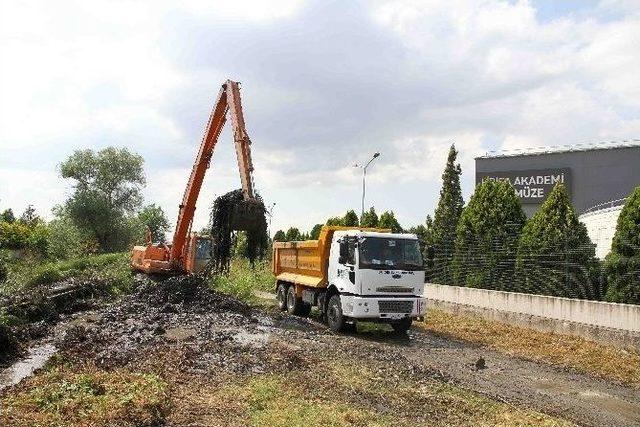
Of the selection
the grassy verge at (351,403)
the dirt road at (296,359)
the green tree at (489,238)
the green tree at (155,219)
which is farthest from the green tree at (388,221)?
the green tree at (155,219)

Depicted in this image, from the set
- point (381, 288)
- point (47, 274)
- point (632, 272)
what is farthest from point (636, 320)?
point (47, 274)

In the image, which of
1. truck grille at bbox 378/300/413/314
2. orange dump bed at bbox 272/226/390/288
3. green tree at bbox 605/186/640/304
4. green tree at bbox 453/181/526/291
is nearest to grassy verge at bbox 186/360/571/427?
→ truck grille at bbox 378/300/413/314

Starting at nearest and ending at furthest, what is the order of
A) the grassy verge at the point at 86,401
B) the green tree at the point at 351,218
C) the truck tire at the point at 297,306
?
1. the grassy verge at the point at 86,401
2. the truck tire at the point at 297,306
3. the green tree at the point at 351,218

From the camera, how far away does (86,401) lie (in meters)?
7.29

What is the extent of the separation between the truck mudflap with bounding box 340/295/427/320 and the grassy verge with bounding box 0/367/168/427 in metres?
6.96

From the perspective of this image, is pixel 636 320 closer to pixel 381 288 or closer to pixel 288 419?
pixel 381 288

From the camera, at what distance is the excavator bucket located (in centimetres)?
1655

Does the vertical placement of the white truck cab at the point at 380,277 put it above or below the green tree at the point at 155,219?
below

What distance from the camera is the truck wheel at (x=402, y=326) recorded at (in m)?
15.9

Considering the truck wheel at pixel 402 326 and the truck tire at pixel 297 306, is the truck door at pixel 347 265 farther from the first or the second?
the truck tire at pixel 297 306

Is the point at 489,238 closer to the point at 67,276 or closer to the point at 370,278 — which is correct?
the point at 370,278

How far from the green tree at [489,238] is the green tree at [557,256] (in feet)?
1.70

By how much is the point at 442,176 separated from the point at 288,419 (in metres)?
29.3

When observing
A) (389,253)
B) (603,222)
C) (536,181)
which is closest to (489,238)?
(389,253)
